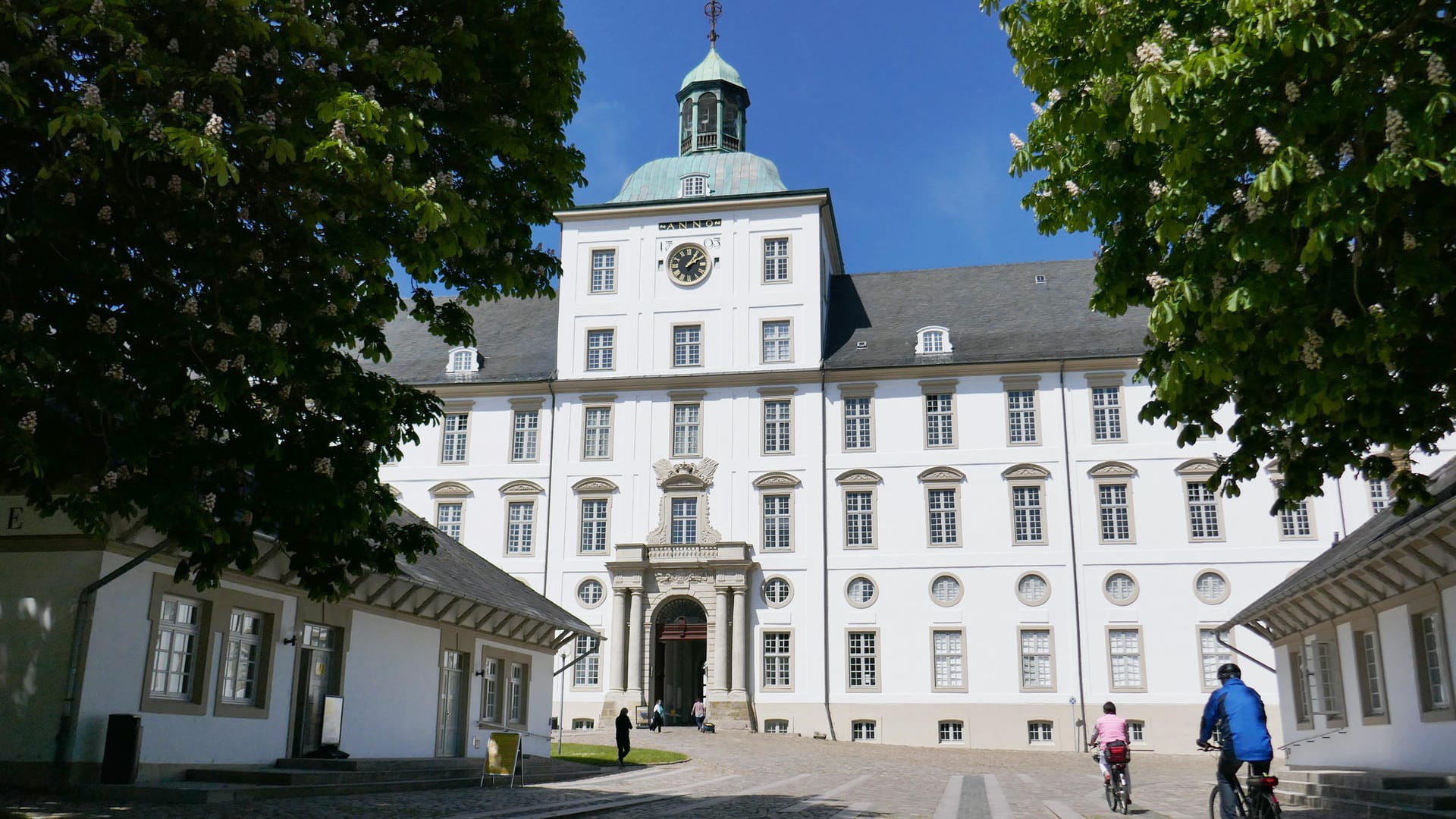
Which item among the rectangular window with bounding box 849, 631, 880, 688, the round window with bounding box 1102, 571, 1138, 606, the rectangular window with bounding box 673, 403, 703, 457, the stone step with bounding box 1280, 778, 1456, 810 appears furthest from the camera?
the rectangular window with bounding box 673, 403, 703, 457

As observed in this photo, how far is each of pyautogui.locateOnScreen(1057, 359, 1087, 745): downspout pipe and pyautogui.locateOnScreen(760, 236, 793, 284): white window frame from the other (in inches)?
423

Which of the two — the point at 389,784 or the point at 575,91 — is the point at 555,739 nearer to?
the point at 389,784

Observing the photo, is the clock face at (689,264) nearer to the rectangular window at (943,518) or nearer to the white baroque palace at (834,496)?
the white baroque palace at (834,496)

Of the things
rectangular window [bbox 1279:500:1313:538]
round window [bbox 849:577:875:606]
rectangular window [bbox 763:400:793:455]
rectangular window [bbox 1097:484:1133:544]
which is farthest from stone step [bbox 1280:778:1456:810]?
rectangular window [bbox 763:400:793:455]

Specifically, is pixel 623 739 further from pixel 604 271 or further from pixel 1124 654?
pixel 604 271

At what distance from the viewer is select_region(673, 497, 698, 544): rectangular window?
46.2 metres

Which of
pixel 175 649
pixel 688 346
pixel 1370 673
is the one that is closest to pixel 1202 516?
pixel 688 346

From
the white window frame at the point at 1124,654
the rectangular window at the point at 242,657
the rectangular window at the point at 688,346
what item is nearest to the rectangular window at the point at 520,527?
the rectangular window at the point at 688,346

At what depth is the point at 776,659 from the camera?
4441cm

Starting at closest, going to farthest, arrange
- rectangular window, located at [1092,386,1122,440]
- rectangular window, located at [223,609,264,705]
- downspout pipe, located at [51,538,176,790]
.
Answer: downspout pipe, located at [51,538,176,790] → rectangular window, located at [223,609,264,705] → rectangular window, located at [1092,386,1122,440]

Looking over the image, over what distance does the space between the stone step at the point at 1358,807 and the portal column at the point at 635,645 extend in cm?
2583

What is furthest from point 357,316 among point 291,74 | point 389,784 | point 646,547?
point 646,547

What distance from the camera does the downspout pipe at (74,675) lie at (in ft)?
46.6

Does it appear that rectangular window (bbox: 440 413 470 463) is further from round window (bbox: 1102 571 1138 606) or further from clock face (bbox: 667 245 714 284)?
round window (bbox: 1102 571 1138 606)
